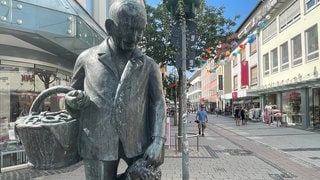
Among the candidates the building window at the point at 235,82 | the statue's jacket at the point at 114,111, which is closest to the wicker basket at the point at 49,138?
the statue's jacket at the point at 114,111

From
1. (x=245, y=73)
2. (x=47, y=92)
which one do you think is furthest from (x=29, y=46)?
(x=245, y=73)

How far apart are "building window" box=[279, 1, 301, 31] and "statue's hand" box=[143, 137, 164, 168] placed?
29102 mm

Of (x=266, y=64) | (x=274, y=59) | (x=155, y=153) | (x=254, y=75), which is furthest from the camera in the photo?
(x=254, y=75)

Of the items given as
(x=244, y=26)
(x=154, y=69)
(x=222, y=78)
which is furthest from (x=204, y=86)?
(x=154, y=69)

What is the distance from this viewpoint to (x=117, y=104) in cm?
261

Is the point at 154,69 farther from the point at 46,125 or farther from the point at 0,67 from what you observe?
the point at 0,67

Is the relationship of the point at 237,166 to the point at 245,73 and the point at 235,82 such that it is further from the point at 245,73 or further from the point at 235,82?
the point at 235,82

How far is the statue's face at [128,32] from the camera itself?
2.60m

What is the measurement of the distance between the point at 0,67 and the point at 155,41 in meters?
5.63

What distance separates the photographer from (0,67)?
472 inches

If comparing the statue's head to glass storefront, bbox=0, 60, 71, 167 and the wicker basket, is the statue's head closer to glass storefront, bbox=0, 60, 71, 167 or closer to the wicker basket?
the wicker basket

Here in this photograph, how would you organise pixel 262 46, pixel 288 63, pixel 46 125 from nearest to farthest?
pixel 46 125
pixel 288 63
pixel 262 46

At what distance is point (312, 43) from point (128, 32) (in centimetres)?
2650

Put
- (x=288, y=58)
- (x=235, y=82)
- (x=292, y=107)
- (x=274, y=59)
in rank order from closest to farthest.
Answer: (x=292, y=107), (x=288, y=58), (x=274, y=59), (x=235, y=82)
